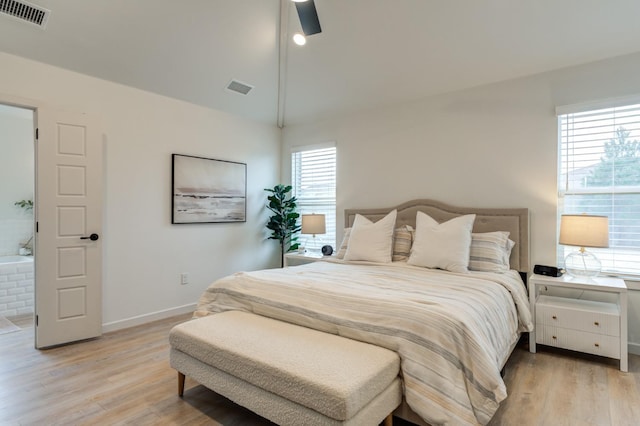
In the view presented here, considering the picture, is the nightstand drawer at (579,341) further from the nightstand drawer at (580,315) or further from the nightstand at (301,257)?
the nightstand at (301,257)

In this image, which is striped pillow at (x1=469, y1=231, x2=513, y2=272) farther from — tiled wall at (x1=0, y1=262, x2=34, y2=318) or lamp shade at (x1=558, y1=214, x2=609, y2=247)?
tiled wall at (x1=0, y1=262, x2=34, y2=318)

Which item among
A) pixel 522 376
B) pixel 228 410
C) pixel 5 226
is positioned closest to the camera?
pixel 228 410

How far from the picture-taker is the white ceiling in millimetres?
2760

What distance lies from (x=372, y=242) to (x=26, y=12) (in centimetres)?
348

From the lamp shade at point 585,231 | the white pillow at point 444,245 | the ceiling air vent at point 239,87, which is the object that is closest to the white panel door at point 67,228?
the ceiling air vent at point 239,87

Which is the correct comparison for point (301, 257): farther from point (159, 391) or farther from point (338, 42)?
point (338, 42)

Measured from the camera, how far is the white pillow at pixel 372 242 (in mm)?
3506

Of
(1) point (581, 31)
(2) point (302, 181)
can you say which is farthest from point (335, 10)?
(2) point (302, 181)

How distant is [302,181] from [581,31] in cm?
348

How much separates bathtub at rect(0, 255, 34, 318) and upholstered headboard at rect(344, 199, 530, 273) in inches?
182

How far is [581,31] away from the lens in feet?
9.16

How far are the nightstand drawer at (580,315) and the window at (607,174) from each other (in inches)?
17.3

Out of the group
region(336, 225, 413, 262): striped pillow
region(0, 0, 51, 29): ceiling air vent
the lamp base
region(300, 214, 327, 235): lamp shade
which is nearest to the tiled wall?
region(0, 0, 51, 29): ceiling air vent

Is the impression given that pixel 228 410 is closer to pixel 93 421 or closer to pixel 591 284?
pixel 93 421
